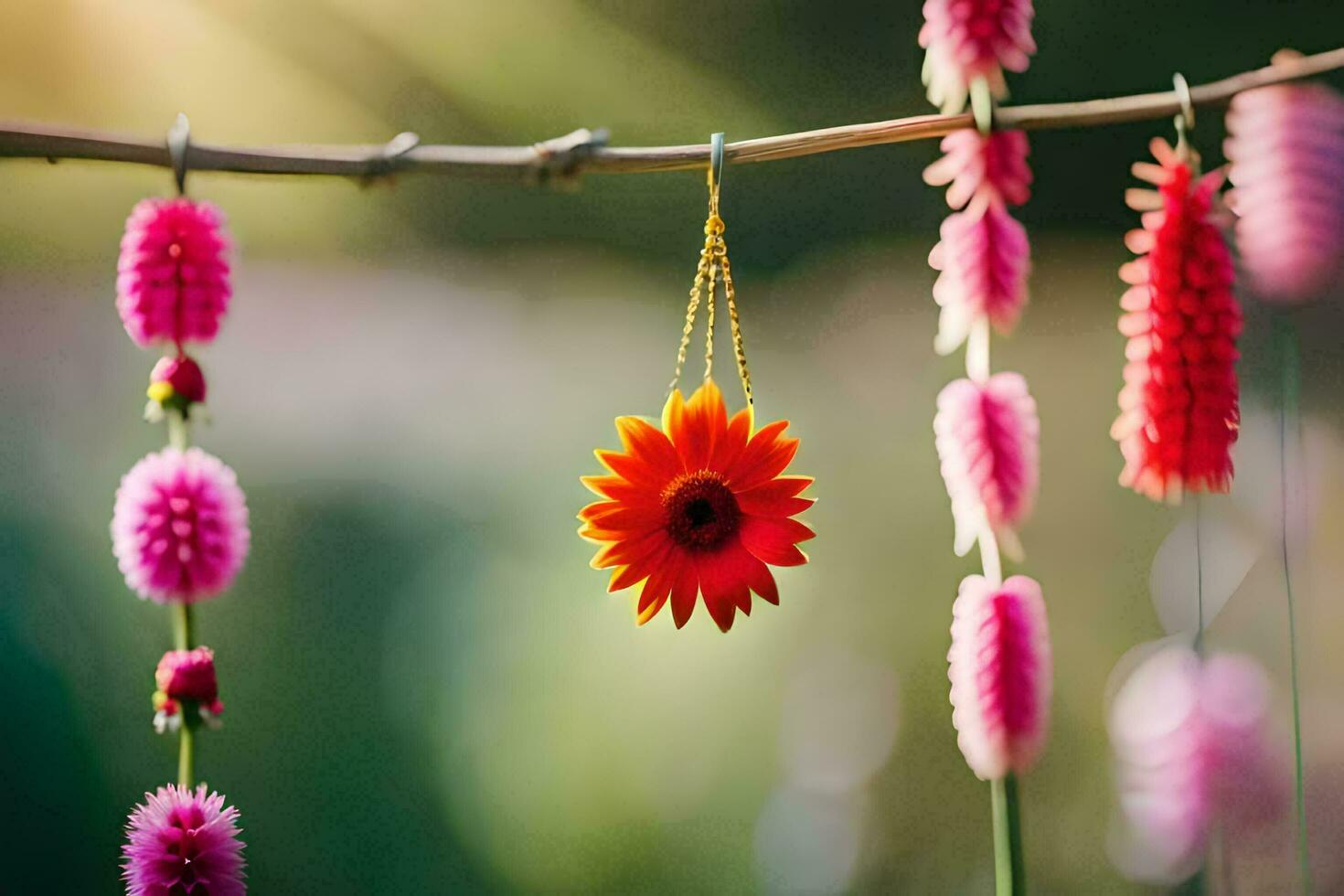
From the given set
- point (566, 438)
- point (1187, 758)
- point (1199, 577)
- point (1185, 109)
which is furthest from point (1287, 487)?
point (566, 438)

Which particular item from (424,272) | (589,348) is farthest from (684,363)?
(424,272)

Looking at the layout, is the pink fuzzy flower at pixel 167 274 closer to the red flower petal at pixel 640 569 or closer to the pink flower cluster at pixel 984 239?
the red flower petal at pixel 640 569

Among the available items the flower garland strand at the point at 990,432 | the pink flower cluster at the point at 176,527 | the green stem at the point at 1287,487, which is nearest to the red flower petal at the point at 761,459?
the flower garland strand at the point at 990,432

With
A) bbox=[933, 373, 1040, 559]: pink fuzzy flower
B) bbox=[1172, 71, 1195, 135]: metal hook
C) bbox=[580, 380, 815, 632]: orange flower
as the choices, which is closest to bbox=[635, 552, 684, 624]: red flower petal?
bbox=[580, 380, 815, 632]: orange flower

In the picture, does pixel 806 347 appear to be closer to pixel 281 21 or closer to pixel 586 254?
pixel 586 254

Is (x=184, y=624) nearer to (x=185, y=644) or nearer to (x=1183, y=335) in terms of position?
(x=185, y=644)

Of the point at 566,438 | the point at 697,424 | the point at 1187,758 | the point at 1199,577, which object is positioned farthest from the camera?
the point at 566,438

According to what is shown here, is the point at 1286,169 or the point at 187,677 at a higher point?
the point at 1286,169
